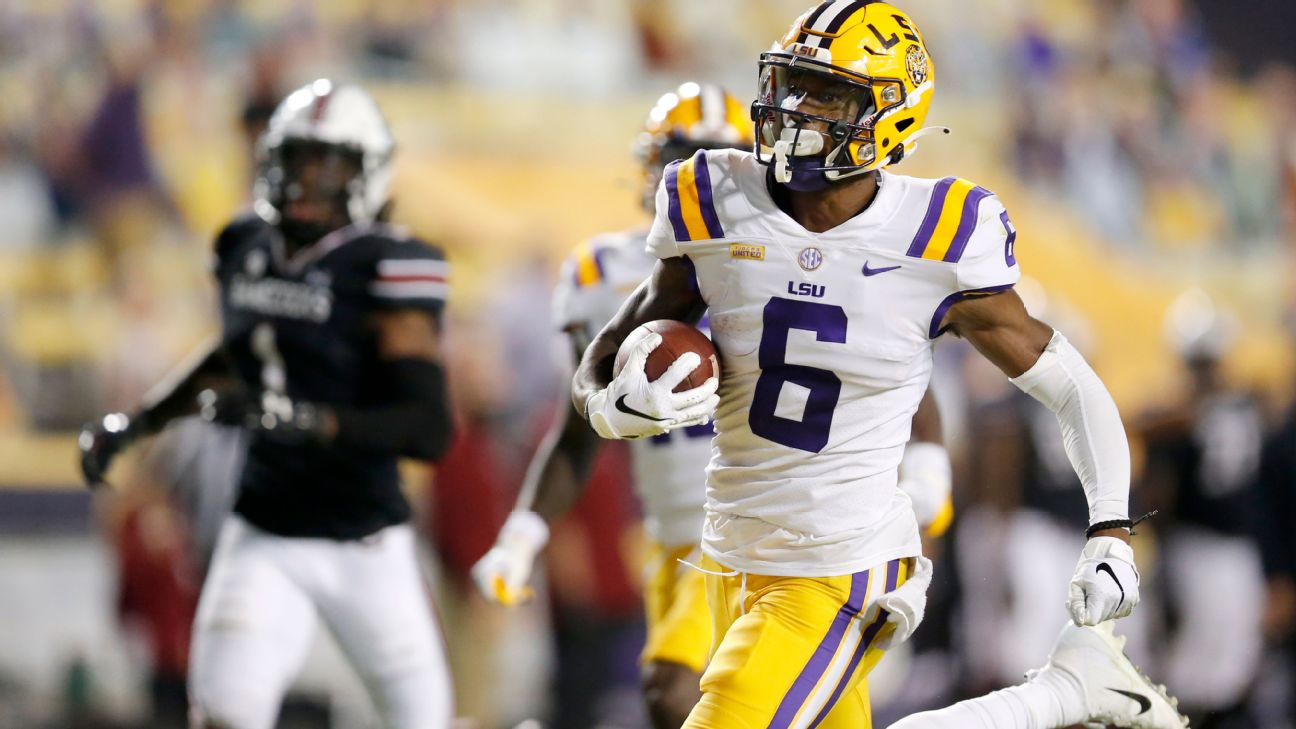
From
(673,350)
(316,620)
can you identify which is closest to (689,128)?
(673,350)

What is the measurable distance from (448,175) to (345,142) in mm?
6228

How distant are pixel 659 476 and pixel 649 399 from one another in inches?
46.6

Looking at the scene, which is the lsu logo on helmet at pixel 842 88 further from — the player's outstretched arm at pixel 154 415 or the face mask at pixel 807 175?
the player's outstretched arm at pixel 154 415

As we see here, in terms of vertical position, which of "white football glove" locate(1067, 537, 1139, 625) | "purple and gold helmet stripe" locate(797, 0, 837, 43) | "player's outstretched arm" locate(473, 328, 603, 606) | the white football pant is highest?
"purple and gold helmet stripe" locate(797, 0, 837, 43)

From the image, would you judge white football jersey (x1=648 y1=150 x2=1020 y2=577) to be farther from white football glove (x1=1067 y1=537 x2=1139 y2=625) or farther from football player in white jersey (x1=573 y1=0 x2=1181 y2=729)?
white football glove (x1=1067 y1=537 x2=1139 y2=625)

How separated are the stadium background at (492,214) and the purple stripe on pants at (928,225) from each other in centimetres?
176

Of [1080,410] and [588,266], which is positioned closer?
[1080,410]

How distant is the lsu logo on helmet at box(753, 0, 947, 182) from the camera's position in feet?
9.92

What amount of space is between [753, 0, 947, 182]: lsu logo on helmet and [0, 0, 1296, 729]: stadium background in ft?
5.39

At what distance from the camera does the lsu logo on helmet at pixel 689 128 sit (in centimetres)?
415

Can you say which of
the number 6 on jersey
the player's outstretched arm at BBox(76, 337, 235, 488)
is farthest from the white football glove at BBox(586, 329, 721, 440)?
the player's outstretched arm at BBox(76, 337, 235, 488)

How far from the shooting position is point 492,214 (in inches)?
403

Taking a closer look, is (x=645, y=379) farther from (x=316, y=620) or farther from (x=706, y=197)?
(x=316, y=620)

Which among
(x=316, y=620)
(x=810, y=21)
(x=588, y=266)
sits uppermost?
(x=810, y=21)
